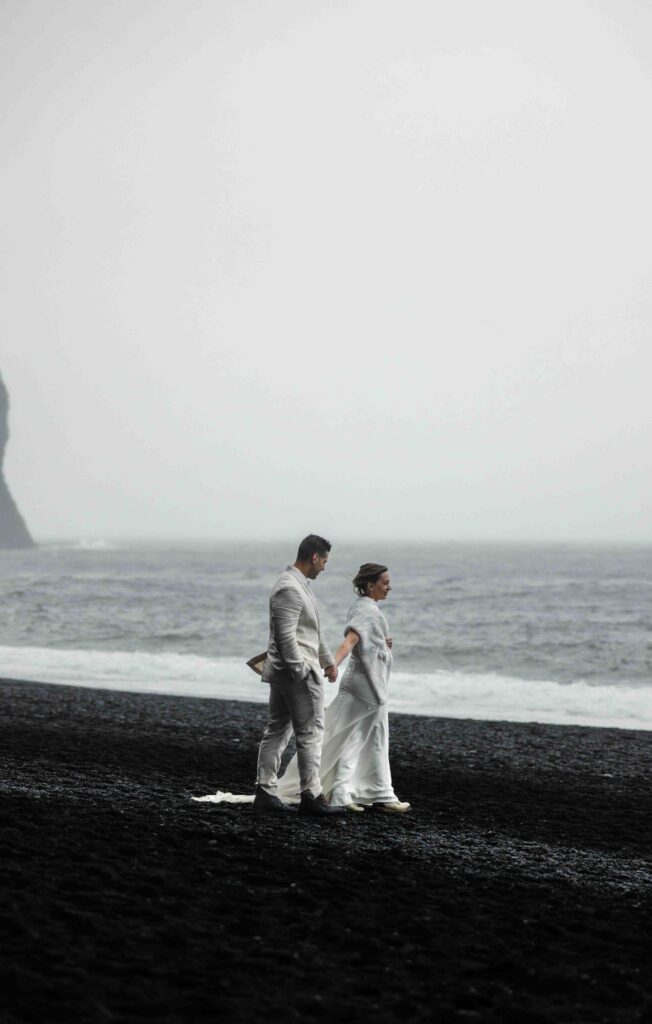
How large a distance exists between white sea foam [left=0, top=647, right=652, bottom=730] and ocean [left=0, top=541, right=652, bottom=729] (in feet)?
0.13

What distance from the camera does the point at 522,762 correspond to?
39.5ft

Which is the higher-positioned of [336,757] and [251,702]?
[336,757]

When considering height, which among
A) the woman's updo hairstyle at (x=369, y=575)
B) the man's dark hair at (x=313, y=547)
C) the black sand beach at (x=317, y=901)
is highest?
the man's dark hair at (x=313, y=547)

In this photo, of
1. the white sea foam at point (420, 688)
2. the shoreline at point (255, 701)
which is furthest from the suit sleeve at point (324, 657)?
the white sea foam at point (420, 688)

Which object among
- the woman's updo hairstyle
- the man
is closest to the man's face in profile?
the man

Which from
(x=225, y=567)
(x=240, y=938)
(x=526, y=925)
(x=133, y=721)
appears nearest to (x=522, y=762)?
(x=133, y=721)

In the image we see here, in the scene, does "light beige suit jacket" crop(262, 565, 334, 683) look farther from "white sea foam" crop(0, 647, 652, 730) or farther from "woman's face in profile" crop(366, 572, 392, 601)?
"white sea foam" crop(0, 647, 652, 730)

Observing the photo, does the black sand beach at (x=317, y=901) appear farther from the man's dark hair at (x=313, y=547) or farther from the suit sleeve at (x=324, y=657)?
the man's dark hair at (x=313, y=547)

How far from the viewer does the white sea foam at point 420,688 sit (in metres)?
18.3

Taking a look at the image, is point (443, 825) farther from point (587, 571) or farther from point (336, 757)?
point (587, 571)

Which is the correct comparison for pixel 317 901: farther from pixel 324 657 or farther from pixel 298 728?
pixel 324 657

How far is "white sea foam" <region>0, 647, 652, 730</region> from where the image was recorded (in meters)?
18.3

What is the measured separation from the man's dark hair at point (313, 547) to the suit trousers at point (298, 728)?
833 mm

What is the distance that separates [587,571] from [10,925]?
246 ft
